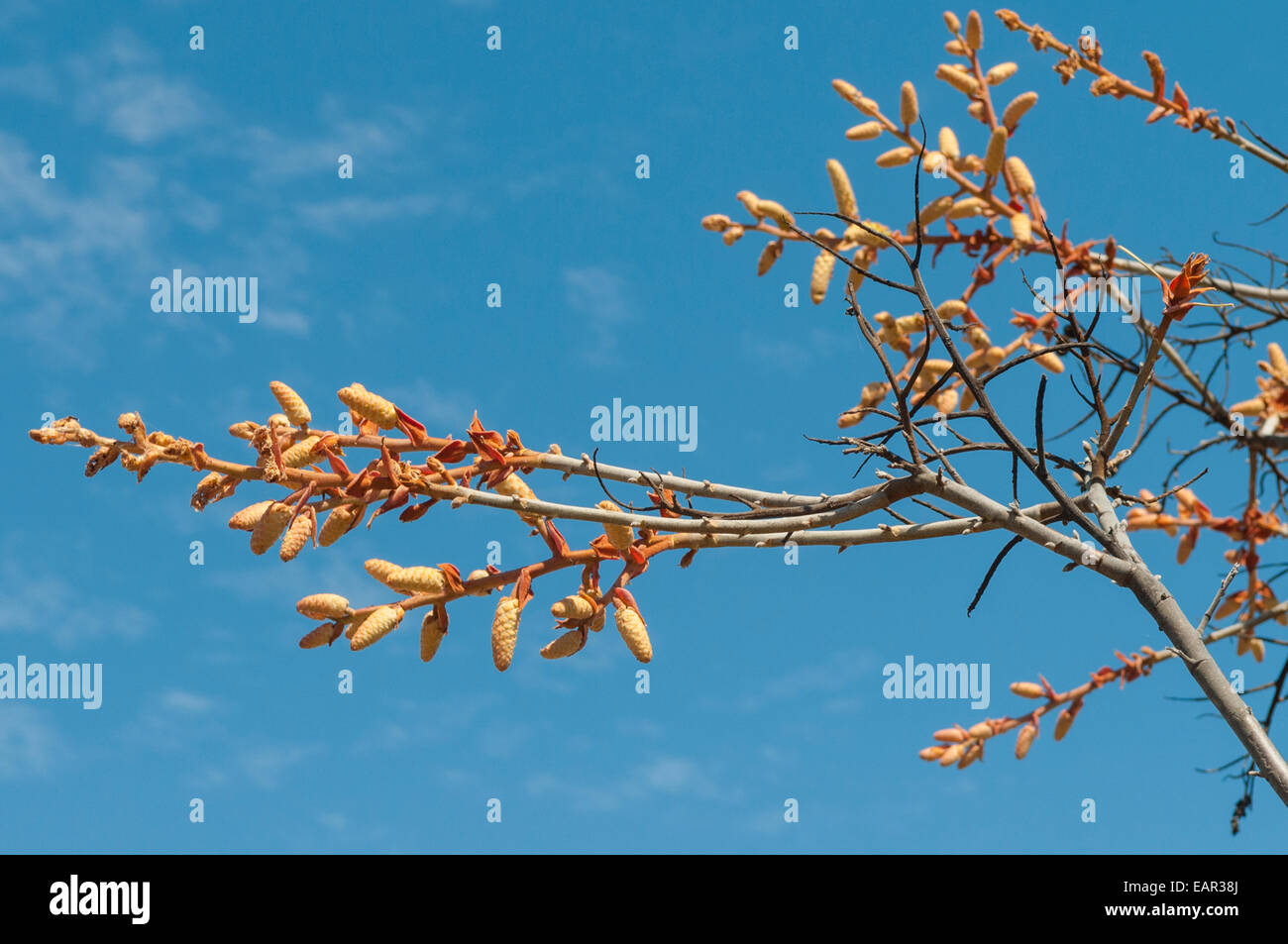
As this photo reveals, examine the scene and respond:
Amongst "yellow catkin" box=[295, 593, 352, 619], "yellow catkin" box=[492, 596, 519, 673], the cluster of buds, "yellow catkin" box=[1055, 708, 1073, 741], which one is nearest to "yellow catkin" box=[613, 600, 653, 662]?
"yellow catkin" box=[492, 596, 519, 673]

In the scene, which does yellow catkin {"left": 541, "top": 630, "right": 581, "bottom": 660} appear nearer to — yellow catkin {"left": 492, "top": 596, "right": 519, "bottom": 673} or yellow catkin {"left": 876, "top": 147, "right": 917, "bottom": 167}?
yellow catkin {"left": 492, "top": 596, "right": 519, "bottom": 673}

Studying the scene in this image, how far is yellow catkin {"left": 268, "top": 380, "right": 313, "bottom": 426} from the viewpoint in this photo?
289 cm

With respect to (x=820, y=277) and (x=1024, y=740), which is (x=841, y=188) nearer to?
(x=820, y=277)

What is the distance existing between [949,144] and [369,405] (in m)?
2.69

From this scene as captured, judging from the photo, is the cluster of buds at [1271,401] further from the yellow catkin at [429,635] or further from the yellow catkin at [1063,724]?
the yellow catkin at [429,635]

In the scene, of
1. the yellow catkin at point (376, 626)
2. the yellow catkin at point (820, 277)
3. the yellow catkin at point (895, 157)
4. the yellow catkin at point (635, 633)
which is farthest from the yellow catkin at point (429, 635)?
the yellow catkin at point (895, 157)

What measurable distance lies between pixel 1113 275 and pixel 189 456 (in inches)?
137

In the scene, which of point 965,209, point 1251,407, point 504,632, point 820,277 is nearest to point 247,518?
point 504,632

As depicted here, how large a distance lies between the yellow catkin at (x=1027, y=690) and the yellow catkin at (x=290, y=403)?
253cm

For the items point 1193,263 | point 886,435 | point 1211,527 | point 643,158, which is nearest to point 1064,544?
point 886,435

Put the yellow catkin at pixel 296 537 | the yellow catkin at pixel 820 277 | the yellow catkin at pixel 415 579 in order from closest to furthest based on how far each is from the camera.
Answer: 1. the yellow catkin at pixel 296 537
2. the yellow catkin at pixel 415 579
3. the yellow catkin at pixel 820 277

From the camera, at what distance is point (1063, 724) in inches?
156

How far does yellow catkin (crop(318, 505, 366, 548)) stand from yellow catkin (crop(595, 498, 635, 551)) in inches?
23.5

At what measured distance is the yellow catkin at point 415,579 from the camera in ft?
9.11
